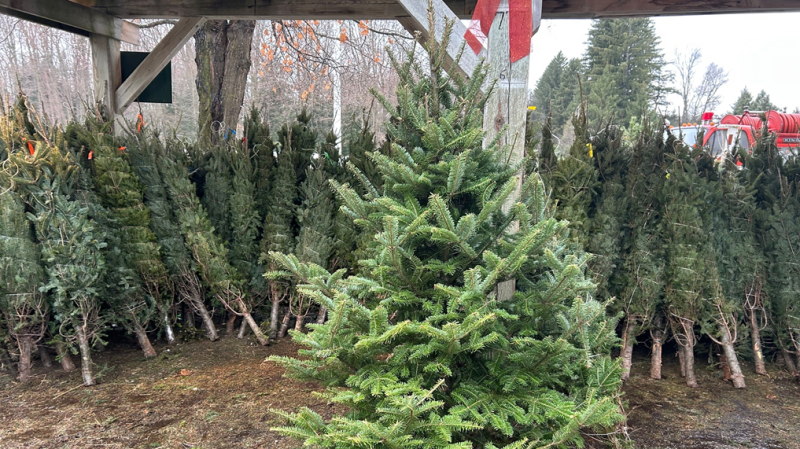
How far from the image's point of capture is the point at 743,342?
14.2 ft

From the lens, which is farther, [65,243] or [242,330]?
[242,330]

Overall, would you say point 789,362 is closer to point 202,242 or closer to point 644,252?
point 644,252

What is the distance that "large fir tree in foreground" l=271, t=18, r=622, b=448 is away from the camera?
6.01ft

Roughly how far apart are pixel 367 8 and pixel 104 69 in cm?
278

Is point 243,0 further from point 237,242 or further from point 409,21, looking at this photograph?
point 237,242

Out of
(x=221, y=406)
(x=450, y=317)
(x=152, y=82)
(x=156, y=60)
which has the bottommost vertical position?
(x=221, y=406)

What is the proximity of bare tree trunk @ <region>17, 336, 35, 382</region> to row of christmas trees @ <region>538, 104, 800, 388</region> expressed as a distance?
4.56 m

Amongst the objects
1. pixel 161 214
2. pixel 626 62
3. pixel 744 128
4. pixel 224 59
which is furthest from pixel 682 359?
pixel 626 62

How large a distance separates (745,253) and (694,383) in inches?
48.4

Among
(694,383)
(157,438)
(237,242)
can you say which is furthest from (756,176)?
(157,438)

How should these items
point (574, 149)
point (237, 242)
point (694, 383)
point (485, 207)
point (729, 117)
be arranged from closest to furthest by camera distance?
point (485, 207), point (694, 383), point (574, 149), point (237, 242), point (729, 117)

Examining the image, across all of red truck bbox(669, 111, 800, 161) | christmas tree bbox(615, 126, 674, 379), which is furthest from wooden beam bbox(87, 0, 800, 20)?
red truck bbox(669, 111, 800, 161)

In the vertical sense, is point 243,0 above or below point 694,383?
above

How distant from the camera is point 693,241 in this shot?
4184 mm
